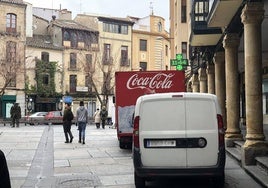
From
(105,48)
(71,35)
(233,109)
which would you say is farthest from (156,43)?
(233,109)

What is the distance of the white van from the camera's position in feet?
26.1

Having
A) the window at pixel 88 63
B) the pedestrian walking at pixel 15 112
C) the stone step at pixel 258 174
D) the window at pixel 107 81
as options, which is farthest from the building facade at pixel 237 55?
the window at pixel 88 63

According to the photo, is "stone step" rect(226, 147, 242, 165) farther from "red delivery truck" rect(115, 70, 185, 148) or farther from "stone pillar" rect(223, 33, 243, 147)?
"red delivery truck" rect(115, 70, 185, 148)

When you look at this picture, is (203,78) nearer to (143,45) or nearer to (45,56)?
(45,56)

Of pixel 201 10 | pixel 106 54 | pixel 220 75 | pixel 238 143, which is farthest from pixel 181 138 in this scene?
pixel 106 54

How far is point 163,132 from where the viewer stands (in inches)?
317

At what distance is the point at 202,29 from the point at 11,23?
4009 cm

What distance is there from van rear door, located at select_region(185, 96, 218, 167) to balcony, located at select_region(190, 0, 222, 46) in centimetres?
868

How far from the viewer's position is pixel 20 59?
51.5 m

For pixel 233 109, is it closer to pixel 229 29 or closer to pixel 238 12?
pixel 229 29

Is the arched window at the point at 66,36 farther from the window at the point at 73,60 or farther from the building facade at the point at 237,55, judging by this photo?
the building facade at the point at 237,55

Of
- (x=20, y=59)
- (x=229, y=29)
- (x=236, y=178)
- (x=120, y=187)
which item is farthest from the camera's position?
(x=20, y=59)

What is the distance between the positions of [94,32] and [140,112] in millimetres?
51938

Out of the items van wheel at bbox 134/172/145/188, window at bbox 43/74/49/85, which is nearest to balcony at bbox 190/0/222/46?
van wheel at bbox 134/172/145/188
